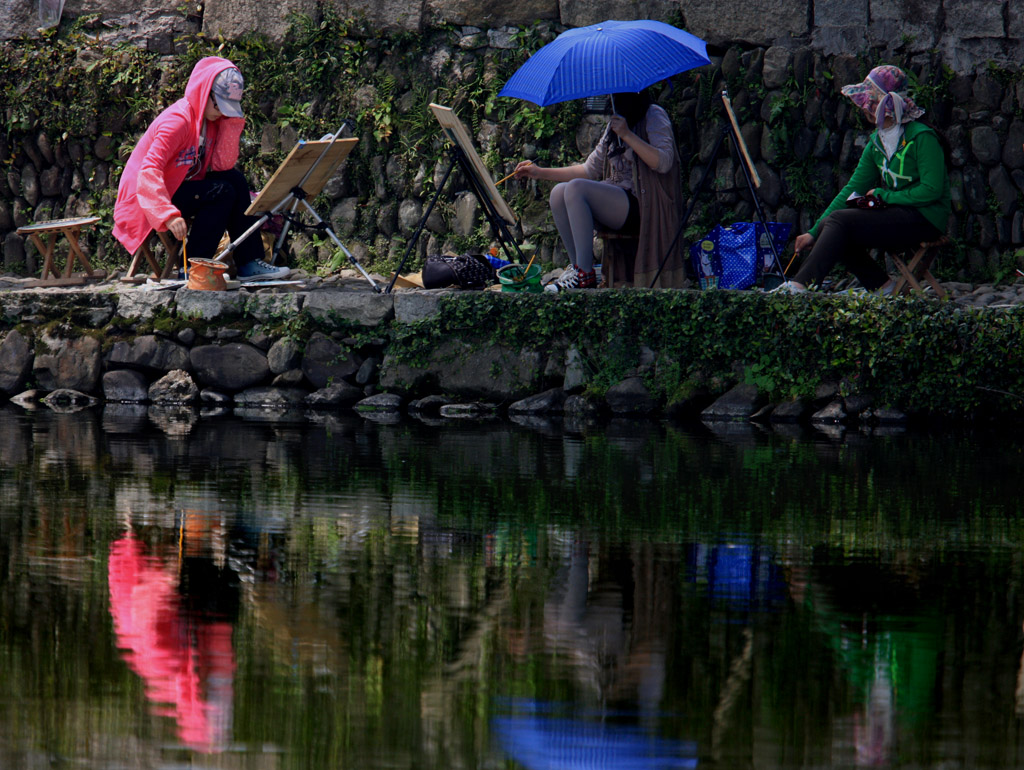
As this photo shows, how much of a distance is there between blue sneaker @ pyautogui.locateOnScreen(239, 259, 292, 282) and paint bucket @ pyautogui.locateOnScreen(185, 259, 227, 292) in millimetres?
408

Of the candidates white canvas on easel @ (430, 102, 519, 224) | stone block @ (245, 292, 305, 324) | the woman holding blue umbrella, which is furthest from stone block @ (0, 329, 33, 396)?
the woman holding blue umbrella

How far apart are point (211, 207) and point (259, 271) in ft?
2.00

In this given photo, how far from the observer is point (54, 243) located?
9633 mm

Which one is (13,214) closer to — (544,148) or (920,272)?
(544,148)

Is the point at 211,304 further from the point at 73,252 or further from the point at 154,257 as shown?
the point at 73,252

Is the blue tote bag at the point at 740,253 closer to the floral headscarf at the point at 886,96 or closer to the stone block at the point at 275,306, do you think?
the floral headscarf at the point at 886,96

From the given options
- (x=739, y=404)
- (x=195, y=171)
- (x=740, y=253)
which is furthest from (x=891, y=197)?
(x=195, y=171)

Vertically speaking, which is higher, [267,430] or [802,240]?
[802,240]

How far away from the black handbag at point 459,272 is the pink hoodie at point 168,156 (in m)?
1.52

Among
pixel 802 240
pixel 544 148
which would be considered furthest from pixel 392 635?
pixel 544 148

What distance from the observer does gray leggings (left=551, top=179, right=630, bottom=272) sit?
8.04m

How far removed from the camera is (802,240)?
26.8ft

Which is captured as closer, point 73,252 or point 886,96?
point 886,96

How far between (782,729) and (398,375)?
5.98 metres
